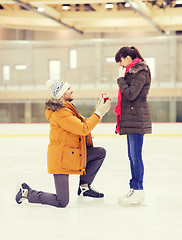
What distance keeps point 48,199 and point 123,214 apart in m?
0.63

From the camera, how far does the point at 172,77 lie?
20312 millimetres

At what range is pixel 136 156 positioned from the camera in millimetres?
3611

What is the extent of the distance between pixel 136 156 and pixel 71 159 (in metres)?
0.55

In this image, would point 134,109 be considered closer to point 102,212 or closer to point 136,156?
point 136,156

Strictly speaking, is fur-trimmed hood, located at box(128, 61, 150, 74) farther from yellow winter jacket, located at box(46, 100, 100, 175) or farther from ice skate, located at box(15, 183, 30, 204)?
ice skate, located at box(15, 183, 30, 204)

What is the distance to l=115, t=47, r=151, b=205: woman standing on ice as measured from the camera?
11.5ft

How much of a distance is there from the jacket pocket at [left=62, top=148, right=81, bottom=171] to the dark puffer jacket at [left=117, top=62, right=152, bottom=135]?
419 millimetres

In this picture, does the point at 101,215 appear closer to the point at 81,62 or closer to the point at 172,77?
the point at 172,77

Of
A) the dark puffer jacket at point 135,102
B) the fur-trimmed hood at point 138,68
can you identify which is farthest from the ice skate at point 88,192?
the fur-trimmed hood at point 138,68

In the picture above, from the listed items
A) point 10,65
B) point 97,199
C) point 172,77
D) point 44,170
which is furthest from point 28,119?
point 97,199

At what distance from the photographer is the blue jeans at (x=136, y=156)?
3.58m

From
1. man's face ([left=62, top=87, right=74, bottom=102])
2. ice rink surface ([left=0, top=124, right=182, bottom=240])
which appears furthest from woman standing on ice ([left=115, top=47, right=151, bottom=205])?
man's face ([left=62, top=87, right=74, bottom=102])

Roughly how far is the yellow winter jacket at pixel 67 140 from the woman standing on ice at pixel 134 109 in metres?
0.26

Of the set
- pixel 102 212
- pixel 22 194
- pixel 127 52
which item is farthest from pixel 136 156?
pixel 22 194
